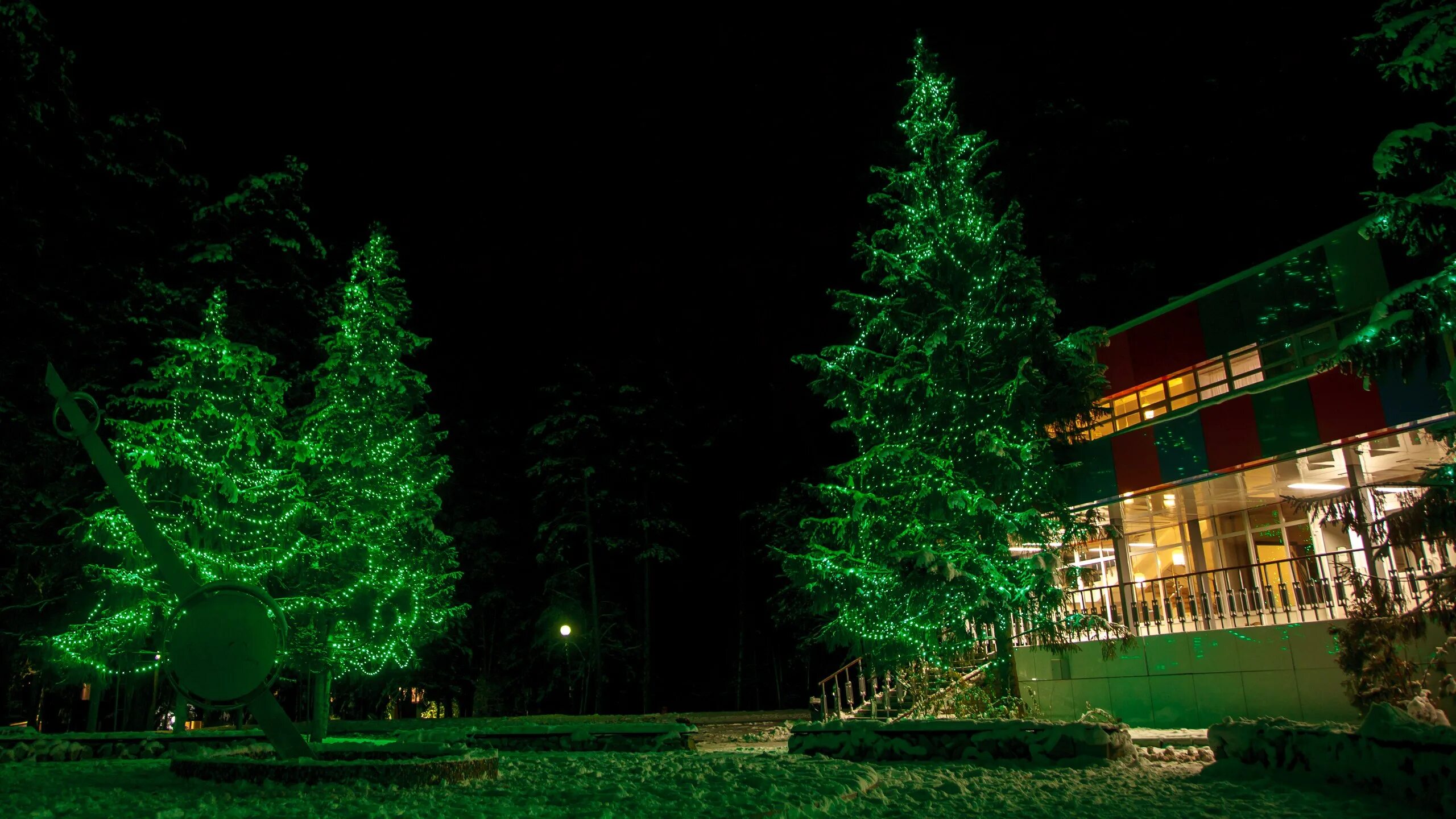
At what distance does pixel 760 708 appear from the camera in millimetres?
33344

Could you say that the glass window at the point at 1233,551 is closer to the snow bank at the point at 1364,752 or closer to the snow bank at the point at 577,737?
the snow bank at the point at 1364,752

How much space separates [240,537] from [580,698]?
16501 mm

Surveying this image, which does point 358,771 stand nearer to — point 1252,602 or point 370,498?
point 1252,602

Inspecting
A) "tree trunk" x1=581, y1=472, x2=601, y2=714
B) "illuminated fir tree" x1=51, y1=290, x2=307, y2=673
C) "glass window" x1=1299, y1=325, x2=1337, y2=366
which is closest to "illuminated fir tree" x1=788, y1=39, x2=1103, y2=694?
"glass window" x1=1299, y1=325, x2=1337, y2=366

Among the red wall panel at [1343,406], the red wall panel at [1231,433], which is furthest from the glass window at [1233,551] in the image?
the red wall panel at [1343,406]

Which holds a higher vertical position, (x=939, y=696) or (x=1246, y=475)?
(x=1246, y=475)

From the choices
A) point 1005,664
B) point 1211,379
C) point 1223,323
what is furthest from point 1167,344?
point 1005,664

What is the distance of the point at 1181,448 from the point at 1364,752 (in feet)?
25.7

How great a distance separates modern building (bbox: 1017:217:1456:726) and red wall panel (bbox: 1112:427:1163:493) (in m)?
0.03

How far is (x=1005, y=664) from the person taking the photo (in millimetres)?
14555

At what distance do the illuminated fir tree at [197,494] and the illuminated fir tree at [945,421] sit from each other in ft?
38.2

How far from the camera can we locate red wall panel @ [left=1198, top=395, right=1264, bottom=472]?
1388 cm

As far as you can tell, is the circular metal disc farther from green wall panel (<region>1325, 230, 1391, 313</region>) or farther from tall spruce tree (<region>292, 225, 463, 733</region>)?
green wall panel (<region>1325, 230, 1391, 313</region>)

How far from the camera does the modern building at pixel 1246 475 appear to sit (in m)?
12.4
